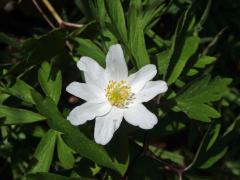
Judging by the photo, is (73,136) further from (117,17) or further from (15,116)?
(117,17)

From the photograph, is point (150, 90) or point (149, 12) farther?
point (149, 12)

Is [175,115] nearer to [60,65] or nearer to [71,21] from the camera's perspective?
[60,65]

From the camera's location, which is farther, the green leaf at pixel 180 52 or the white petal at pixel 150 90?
the green leaf at pixel 180 52

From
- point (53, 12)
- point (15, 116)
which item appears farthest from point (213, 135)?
point (53, 12)

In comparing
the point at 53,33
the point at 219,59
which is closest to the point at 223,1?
the point at 219,59

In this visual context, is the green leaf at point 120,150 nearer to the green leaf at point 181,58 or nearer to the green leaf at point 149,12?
the green leaf at point 181,58

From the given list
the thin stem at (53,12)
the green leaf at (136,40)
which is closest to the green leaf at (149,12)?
→ the green leaf at (136,40)
